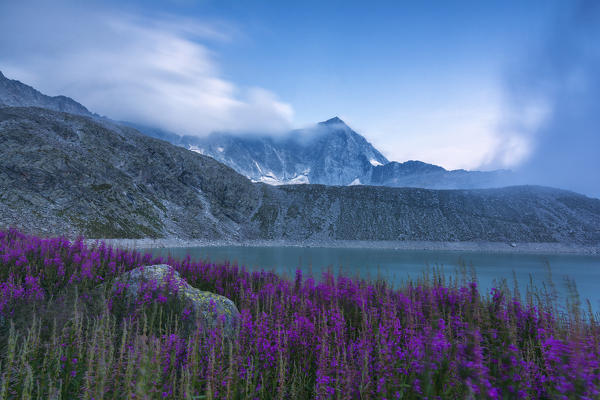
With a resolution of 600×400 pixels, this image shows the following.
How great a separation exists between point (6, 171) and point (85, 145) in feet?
85.5

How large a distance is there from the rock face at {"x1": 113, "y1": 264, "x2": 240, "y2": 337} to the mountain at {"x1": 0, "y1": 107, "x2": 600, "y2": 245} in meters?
51.9

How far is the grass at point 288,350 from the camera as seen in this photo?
8.09ft

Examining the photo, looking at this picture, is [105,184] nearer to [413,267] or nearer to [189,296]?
[413,267]

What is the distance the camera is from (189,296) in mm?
6941

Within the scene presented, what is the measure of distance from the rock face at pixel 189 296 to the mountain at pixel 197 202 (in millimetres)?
51880

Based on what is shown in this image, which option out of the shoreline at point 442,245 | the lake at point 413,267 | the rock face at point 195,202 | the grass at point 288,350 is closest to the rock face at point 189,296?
the grass at point 288,350

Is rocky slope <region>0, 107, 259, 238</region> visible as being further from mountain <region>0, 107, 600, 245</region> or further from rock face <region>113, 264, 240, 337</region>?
rock face <region>113, 264, 240, 337</region>

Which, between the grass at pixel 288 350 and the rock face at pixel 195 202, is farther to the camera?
the rock face at pixel 195 202

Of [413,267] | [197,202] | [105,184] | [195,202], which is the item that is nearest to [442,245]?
[413,267]

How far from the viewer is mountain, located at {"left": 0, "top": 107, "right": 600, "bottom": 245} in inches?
2350

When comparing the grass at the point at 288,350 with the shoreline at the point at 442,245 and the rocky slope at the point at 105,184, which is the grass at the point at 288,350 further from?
the shoreline at the point at 442,245

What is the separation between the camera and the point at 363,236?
105 m

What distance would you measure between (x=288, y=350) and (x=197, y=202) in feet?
323

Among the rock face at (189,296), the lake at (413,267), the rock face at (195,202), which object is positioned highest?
the rock face at (195,202)
